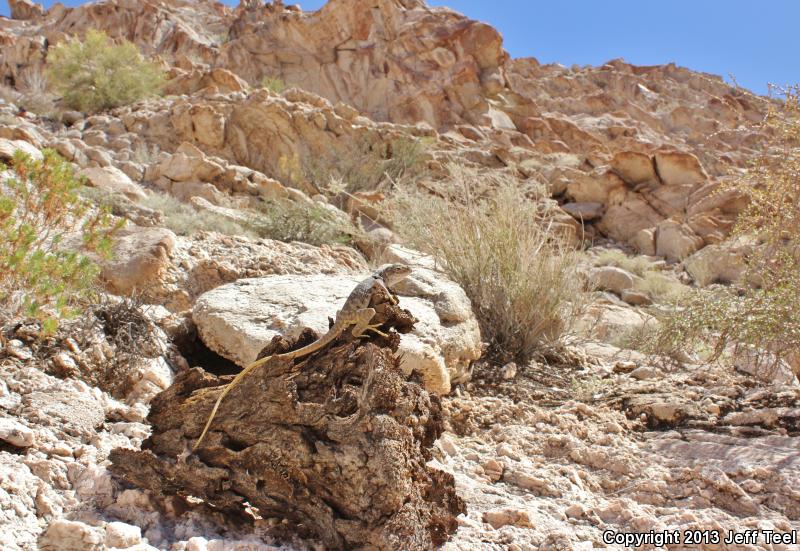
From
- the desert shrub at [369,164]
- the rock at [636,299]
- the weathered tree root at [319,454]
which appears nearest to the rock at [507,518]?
the weathered tree root at [319,454]

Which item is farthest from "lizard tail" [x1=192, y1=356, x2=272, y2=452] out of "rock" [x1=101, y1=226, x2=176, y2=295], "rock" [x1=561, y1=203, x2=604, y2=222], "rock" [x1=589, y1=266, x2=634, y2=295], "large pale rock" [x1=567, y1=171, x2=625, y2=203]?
"large pale rock" [x1=567, y1=171, x2=625, y2=203]

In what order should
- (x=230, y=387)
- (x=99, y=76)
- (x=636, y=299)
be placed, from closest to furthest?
(x=230, y=387) < (x=636, y=299) < (x=99, y=76)

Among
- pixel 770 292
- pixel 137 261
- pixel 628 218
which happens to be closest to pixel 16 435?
pixel 137 261

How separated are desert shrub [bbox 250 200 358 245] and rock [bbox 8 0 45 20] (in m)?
33.5

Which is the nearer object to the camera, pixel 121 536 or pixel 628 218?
pixel 121 536

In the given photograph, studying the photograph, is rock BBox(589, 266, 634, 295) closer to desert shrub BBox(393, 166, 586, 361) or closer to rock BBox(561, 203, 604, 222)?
rock BBox(561, 203, 604, 222)

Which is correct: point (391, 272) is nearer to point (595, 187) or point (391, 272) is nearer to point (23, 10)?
point (595, 187)

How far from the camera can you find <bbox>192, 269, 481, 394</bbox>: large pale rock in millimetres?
3732

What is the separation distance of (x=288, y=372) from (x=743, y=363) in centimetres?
398

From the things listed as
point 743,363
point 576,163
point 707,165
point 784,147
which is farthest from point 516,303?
point 707,165

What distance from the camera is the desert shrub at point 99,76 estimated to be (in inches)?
583

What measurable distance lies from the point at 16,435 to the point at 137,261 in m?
2.39

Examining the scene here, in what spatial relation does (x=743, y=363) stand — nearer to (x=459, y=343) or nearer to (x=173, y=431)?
(x=459, y=343)

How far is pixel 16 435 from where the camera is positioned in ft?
7.75
